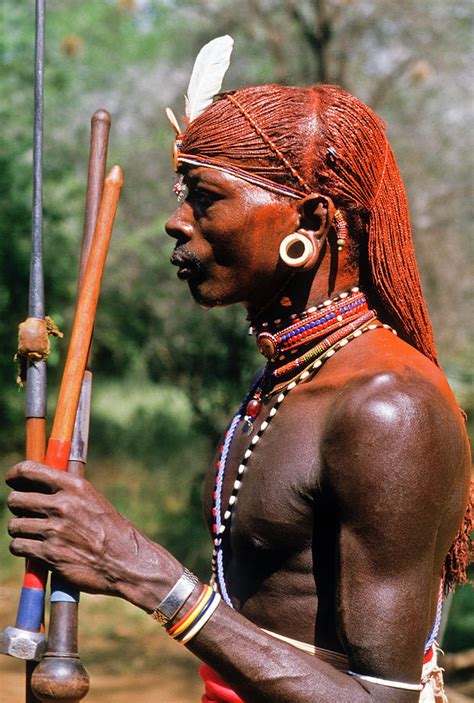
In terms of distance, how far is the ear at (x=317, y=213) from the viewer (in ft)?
7.53

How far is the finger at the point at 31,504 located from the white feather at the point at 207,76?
3.47ft

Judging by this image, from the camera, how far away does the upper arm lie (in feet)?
6.37

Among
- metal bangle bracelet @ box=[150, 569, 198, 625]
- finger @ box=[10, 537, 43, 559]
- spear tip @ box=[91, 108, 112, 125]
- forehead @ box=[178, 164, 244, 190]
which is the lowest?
metal bangle bracelet @ box=[150, 569, 198, 625]

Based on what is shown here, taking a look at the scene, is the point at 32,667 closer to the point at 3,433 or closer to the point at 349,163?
the point at 349,163

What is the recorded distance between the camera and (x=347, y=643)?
196 cm

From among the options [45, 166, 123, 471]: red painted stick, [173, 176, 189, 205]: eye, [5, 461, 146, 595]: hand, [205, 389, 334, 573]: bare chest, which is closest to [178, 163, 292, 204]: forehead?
[173, 176, 189, 205]: eye

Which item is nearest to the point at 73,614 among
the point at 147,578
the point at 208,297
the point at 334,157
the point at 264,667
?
the point at 147,578

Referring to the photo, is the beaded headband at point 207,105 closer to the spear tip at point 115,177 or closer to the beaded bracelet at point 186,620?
the spear tip at point 115,177

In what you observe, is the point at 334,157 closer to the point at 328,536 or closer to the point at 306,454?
the point at 306,454

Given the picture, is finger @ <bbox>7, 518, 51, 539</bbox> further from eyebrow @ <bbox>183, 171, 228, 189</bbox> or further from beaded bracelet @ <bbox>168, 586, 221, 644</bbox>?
eyebrow @ <bbox>183, 171, 228, 189</bbox>

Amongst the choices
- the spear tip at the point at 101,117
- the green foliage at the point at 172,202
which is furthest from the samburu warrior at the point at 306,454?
the green foliage at the point at 172,202

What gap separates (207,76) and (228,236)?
1.55 ft

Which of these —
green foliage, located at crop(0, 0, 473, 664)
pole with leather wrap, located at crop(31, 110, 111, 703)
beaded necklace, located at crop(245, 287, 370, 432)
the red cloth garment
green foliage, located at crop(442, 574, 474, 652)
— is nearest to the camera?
pole with leather wrap, located at crop(31, 110, 111, 703)

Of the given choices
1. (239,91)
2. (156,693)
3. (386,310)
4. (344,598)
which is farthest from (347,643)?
(156,693)
